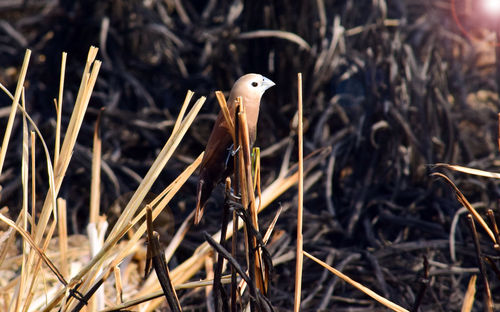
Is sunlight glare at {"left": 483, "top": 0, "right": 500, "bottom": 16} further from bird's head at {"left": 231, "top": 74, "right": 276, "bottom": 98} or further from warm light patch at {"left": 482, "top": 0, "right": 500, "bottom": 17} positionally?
bird's head at {"left": 231, "top": 74, "right": 276, "bottom": 98}

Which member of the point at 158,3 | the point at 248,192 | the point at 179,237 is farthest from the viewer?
the point at 158,3

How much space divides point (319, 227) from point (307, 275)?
23 cm

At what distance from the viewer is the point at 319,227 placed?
5.44 ft

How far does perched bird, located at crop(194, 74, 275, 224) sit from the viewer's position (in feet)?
2.29

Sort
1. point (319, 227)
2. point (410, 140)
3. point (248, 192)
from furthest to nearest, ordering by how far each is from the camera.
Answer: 1. point (410, 140)
2. point (319, 227)
3. point (248, 192)

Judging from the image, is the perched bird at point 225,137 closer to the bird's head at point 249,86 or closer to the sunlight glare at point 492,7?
the bird's head at point 249,86

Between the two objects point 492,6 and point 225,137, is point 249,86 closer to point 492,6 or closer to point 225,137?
point 225,137

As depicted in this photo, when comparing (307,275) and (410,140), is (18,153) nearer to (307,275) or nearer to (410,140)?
(307,275)

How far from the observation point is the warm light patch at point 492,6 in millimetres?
2289

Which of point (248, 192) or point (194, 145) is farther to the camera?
point (194, 145)

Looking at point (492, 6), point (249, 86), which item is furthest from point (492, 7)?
point (249, 86)

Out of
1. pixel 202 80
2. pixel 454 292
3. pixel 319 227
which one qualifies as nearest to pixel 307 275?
pixel 319 227

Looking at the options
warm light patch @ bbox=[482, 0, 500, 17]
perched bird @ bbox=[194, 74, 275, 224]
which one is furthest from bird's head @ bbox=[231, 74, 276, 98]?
warm light patch @ bbox=[482, 0, 500, 17]

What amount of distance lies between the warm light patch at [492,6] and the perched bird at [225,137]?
194 centimetres
